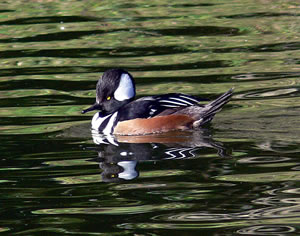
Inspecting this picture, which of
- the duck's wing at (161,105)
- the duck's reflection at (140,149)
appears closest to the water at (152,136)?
the duck's reflection at (140,149)

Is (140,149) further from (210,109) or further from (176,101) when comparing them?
(210,109)

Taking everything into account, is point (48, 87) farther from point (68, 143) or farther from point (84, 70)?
point (68, 143)

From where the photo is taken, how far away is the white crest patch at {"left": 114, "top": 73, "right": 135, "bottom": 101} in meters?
10.2

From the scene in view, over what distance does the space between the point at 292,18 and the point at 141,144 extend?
7710 millimetres

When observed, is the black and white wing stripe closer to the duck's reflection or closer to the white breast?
the duck's reflection

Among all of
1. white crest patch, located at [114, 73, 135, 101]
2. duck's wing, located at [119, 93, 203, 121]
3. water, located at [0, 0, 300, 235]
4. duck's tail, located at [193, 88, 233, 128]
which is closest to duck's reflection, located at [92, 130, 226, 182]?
water, located at [0, 0, 300, 235]

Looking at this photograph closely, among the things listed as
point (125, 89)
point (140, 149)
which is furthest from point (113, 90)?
point (140, 149)

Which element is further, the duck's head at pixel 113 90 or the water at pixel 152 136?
the duck's head at pixel 113 90

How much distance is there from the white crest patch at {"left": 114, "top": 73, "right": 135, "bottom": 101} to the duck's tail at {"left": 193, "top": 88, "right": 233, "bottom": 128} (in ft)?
3.38

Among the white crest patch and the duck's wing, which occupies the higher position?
the white crest patch

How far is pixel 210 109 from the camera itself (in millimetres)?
9625

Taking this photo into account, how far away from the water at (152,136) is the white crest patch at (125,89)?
57cm

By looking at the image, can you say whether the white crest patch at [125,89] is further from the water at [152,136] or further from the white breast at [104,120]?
the water at [152,136]

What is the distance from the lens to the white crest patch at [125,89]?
33.5 ft
